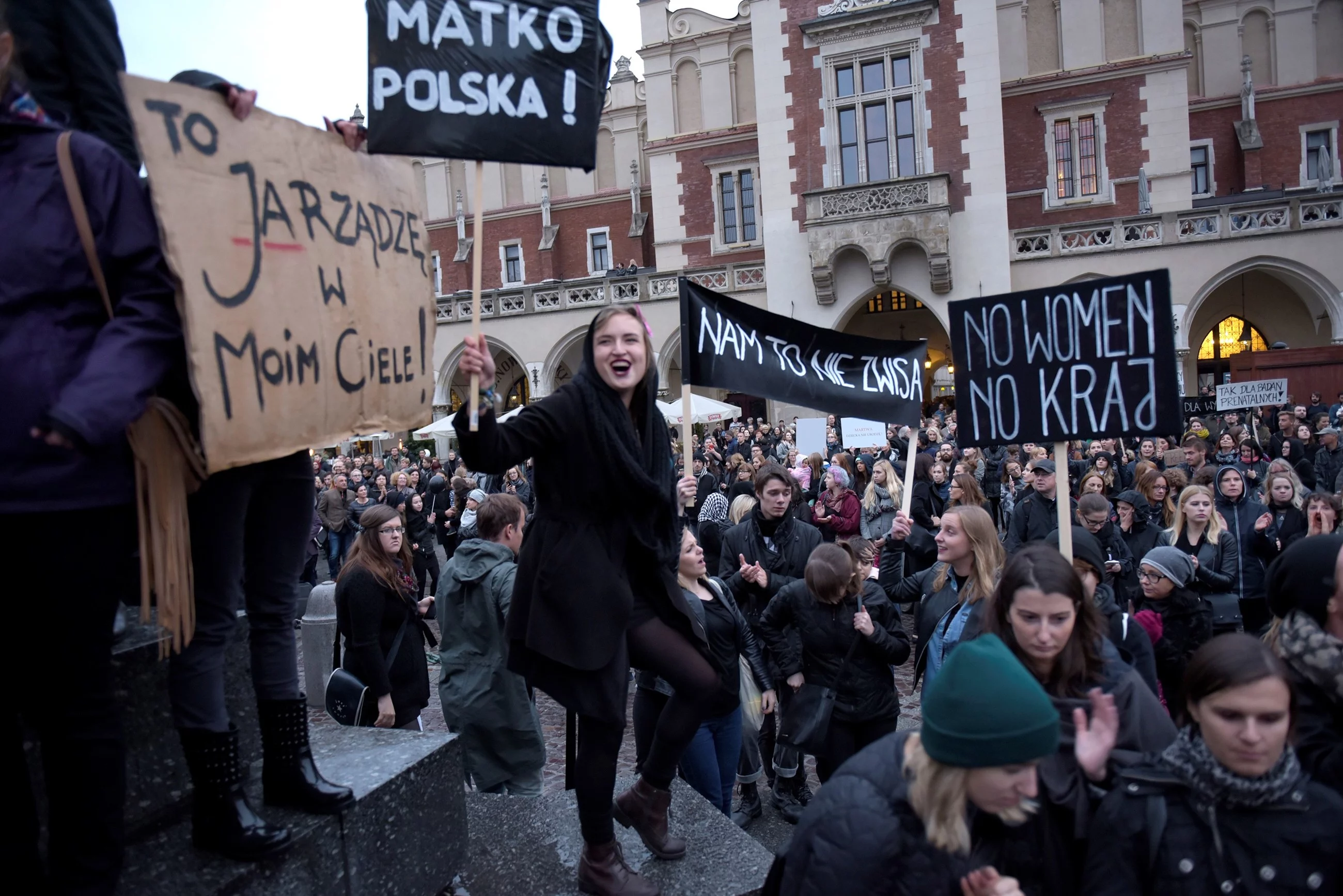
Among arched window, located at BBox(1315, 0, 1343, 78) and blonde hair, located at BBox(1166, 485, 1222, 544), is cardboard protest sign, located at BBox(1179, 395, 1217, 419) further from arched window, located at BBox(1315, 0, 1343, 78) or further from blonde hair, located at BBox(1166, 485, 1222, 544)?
arched window, located at BBox(1315, 0, 1343, 78)

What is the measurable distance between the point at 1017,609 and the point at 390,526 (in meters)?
3.28

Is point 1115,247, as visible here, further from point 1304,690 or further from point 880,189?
point 1304,690

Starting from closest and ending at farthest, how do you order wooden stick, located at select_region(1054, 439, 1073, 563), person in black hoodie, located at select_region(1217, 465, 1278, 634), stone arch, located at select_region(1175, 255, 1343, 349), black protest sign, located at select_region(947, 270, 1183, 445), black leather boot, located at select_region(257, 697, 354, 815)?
1. black leather boot, located at select_region(257, 697, 354, 815)
2. wooden stick, located at select_region(1054, 439, 1073, 563)
3. black protest sign, located at select_region(947, 270, 1183, 445)
4. person in black hoodie, located at select_region(1217, 465, 1278, 634)
5. stone arch, located at select_region(1175, 255, 1343, 349)

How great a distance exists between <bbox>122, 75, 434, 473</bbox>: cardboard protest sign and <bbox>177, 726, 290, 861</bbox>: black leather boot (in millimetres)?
646

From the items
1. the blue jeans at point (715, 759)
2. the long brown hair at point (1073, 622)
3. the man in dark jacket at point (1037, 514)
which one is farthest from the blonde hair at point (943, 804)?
the man in dark jacket at point (1037, 514)

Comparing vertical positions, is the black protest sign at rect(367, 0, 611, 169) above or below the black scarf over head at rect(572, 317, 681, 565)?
above

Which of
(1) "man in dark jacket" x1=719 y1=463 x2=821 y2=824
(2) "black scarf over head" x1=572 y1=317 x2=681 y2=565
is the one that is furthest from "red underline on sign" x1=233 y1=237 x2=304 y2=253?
(1) "man in dark jacket" x1=719 y1=463 x2=821 y2=824

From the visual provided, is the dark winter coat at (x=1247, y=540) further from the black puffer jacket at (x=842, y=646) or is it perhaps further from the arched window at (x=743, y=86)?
the arched window at (x=743, y=86)

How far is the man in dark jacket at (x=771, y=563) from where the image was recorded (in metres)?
4.88

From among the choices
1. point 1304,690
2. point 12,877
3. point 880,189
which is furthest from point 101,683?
point 880,189

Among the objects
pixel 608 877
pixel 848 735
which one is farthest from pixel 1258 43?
pixel 608 877

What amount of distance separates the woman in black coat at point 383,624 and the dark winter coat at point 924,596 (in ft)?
7.62

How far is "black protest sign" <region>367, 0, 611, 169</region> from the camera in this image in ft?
8.40

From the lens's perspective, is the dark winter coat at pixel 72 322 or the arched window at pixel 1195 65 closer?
the dark winter coat at pixel 72 322
